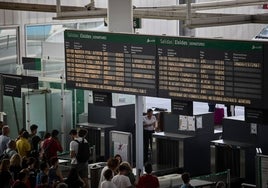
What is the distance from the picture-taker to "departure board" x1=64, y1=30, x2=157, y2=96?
40.8 feet

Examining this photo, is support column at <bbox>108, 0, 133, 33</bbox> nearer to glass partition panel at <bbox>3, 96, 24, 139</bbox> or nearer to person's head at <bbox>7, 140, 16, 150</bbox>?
person's head at <bbox>7, 140, 16, 150</bbox>

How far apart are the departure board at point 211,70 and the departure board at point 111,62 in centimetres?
25

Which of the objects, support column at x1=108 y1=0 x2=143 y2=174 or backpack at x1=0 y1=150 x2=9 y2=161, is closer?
support column at x1=108 y1=0 x2=143 y2=174

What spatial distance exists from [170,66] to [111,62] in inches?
46.7

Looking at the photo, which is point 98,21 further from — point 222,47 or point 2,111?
point 222,47

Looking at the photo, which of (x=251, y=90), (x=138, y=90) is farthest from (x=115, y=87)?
(x=251, y=90)

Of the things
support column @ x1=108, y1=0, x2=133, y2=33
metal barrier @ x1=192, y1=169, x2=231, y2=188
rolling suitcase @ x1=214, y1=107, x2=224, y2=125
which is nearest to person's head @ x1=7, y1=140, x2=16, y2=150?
support column @ x1=108, y1=0, x2=133, y2=33

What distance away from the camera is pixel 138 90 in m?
12.6

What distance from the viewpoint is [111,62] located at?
12906 millimetres

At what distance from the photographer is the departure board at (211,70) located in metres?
11.1

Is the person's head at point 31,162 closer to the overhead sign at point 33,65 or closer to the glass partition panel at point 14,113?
the glass partition panel at point 14,113

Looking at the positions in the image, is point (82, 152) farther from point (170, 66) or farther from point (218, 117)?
point (218, 117)

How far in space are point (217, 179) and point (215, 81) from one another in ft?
7.87

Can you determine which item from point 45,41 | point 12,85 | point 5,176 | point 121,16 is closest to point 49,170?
point 5,176
